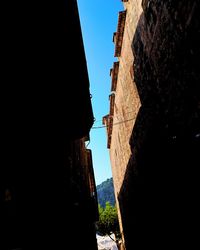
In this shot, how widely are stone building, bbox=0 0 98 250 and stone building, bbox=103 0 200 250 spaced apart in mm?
2963

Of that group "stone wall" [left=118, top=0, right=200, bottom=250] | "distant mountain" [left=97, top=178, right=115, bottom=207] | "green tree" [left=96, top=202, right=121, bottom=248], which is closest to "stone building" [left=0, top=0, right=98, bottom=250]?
"stone wall" [left=118, top=0, right=200, bottom=250]

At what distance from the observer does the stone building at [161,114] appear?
17.7 feet

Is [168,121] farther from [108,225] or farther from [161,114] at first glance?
[108,225]

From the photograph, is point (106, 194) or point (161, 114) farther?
point (106, 194)

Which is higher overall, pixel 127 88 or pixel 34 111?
pixel 127 88

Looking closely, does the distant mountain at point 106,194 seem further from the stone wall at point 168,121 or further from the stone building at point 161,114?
the stone wall at point 168,121

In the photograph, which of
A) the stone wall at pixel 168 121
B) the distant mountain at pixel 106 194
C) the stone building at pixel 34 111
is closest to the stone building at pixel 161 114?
the stone wall at pixel 168 121

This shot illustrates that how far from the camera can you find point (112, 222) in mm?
27594

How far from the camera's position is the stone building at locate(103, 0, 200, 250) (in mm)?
5402

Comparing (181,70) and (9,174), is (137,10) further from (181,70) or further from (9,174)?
(9,174)

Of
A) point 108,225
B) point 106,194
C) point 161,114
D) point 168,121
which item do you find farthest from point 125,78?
point 106,194

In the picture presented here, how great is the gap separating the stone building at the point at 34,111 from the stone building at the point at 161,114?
2.96m

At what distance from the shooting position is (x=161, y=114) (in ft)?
25.1

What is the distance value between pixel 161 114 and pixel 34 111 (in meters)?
5.51
